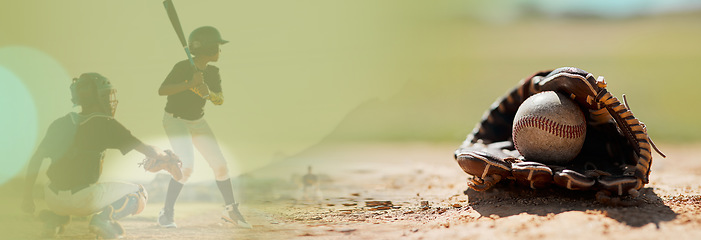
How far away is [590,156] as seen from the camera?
5.34m

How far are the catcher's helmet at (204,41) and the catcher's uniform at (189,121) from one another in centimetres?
17

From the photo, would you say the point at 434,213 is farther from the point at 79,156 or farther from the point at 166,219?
the point at 79,156

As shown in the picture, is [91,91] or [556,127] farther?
[556,127]

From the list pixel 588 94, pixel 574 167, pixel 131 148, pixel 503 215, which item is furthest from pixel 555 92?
pixel 131 148

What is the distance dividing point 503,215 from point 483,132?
6.19 feet

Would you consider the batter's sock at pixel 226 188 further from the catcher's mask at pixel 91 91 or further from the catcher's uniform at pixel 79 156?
the catcher's mask at pixel 91 91

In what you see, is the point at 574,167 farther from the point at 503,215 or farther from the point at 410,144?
the point at 410,144

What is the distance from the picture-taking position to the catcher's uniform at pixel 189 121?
4641 millimetres

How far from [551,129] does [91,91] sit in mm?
4207

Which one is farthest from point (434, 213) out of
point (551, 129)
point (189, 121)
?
point (189, 121)

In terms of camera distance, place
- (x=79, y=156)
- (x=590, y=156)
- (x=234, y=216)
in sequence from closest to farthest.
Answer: (x=79, y=156)
(x=234, y=216)
(x=590, y=156)

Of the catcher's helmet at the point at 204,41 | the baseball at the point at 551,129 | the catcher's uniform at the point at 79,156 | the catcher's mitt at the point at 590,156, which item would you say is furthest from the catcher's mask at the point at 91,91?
the baseball at the point at 551,129

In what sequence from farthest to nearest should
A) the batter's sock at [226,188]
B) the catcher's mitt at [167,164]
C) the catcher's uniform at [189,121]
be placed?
the batter's sock at [226,188], the catcher's uniform at [189,121], the catcher's mitt at [167,164]

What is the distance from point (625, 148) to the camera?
5188 millimetres
